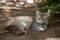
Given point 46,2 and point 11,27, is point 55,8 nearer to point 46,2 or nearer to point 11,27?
point 46,2

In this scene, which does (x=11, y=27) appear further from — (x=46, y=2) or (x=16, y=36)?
(x=46, y=2)

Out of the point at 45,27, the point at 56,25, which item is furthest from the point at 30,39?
the point at 56,25

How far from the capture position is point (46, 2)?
481 cm

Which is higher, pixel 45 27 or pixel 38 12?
pixel 38 12

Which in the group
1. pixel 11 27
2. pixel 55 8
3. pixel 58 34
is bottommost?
pixel 58 34

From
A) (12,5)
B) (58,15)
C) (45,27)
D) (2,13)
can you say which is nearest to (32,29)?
(45,27)

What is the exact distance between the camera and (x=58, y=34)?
391cm

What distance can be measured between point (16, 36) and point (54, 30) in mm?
963

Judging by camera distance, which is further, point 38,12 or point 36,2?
point 36,2

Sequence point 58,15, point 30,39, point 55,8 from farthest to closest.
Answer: point 58,15, point 55,8, point 30,39

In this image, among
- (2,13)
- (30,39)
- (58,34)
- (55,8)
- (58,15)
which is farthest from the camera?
(2,13)

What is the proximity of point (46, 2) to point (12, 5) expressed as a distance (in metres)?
1.62

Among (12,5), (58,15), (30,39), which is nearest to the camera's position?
(30,39)

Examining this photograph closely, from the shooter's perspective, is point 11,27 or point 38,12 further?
point 38,12
